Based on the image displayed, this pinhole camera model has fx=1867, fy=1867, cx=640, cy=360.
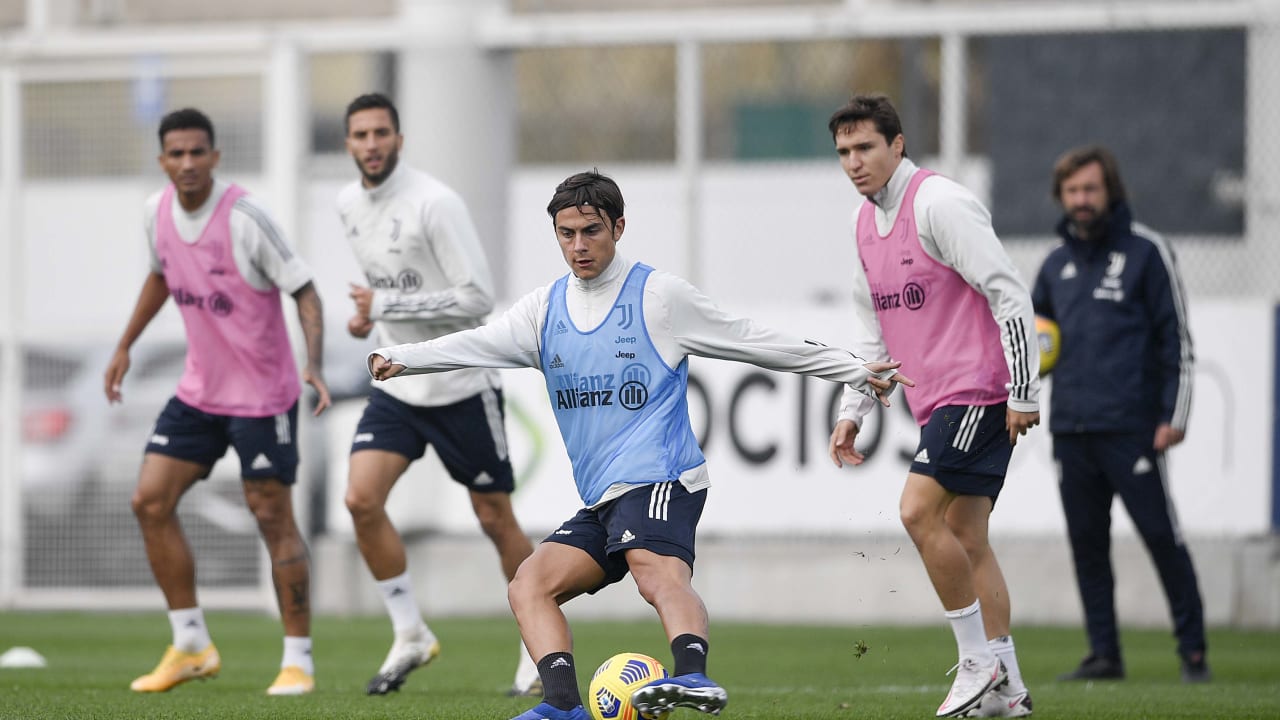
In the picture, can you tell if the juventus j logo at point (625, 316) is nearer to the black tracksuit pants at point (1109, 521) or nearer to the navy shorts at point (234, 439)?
the navy shorts at point (234, 439)

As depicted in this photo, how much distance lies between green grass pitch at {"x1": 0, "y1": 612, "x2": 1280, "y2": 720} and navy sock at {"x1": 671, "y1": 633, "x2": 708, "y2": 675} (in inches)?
37.2

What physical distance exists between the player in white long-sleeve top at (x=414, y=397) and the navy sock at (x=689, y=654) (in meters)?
2.33

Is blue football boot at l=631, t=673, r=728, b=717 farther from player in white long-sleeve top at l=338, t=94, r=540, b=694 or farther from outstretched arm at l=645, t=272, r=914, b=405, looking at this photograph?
player in white long-sleeve top at l=338, t=94, r=540, b=694

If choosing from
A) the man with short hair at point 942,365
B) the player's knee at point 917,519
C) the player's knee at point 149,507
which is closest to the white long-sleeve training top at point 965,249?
the man with short hair at point 942,365

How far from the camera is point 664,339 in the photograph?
621 centimetres

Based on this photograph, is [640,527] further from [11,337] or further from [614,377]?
[11,337]

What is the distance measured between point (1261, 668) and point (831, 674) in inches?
87.2

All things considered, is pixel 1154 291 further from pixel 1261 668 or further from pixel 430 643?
pixel 430 643

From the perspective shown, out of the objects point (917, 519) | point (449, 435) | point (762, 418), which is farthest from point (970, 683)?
point (762, 418)

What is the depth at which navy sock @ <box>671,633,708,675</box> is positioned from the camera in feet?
18.9

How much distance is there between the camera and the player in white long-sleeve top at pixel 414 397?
8102mm

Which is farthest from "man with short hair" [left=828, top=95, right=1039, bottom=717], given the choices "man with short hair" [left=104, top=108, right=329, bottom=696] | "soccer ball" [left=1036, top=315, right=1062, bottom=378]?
"man with short hair" [left=104, top=108, right=329, bottom=696]

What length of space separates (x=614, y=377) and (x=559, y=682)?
3.35ft

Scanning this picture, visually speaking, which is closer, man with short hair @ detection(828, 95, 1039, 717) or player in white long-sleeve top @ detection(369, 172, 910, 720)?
player in white long-sleeve top @ detection(369, 172, 910, 720)
